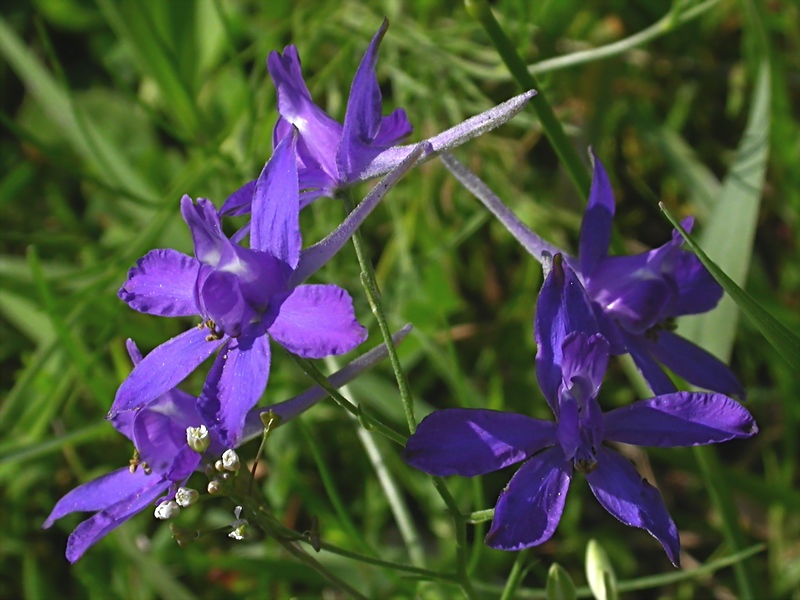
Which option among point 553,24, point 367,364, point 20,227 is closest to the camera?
point 367,364

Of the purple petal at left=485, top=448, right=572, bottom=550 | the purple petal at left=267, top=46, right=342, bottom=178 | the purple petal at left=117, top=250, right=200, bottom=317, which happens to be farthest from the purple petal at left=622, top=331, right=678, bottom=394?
the purple petal at left=117, top=250, right=200, bottom=317

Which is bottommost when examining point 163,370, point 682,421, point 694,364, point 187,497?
point 694,364

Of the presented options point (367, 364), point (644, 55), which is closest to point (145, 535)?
point (367, 364)

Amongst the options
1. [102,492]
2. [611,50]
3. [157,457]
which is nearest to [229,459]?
[157,457]

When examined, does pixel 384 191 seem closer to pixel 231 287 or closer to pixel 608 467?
pixel 231 287

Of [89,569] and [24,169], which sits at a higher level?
[24,169]

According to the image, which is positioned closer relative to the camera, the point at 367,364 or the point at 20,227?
the point at 367,364

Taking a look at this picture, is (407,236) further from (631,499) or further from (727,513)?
(631,499)
